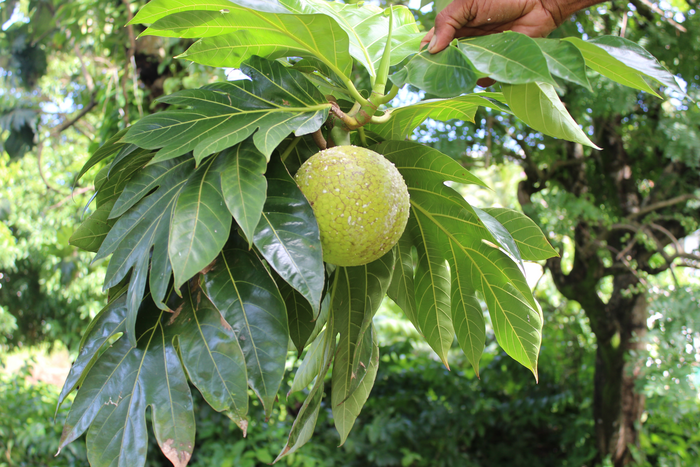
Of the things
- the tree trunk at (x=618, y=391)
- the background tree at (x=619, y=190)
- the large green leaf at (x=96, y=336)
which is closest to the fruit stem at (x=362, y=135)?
the large green leaf at (x=96, y=336)

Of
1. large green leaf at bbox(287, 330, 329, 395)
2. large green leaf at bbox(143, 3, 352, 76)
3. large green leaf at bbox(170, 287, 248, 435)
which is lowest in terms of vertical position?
large green leaf at bbox(287, 330, 329, 395)

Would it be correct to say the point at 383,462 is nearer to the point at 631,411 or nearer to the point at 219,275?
the point at 631,411

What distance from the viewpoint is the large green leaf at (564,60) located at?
42cm

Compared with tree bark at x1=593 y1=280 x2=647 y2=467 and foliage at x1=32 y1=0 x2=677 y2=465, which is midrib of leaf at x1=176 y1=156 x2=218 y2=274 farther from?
tree bark at x1=593 y1=280 x2=647 y2=467

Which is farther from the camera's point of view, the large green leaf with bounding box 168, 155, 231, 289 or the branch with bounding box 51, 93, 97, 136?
the branch with bounding box 51, 93, 97, 136

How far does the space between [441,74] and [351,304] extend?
308 millimetres

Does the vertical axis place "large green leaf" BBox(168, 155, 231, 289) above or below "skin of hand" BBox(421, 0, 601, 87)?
below

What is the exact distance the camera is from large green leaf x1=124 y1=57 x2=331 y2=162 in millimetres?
489

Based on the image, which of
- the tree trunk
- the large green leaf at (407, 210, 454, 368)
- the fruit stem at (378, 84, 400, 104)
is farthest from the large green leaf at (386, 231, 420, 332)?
the tree trunk

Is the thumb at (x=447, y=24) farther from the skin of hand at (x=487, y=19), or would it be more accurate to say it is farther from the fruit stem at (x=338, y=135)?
the fruit stem at (x=338, y=135)

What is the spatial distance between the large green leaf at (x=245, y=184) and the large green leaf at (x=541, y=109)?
257 millimetres

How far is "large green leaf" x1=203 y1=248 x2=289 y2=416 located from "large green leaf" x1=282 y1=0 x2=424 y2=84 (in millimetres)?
265

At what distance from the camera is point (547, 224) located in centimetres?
189

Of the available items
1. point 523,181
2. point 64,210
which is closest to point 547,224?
point 523,181
